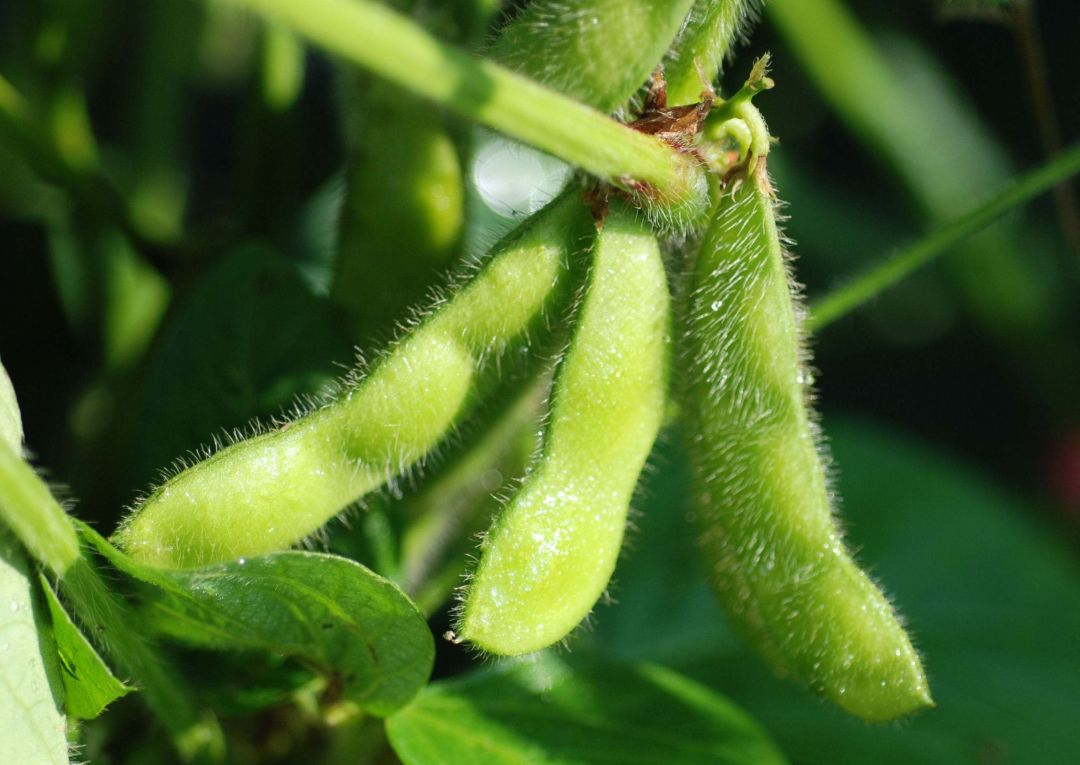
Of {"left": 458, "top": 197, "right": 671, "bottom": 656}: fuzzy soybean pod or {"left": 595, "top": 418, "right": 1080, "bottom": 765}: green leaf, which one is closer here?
{"left": 458, "top": 197, "right": 671, "bottom": 656}: fuzzy soybean pod

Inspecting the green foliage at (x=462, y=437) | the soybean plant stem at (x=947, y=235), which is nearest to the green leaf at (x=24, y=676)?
the green foliage at (x=462, y=437)

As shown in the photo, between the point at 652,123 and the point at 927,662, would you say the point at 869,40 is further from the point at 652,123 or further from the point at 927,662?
the point at 652,123

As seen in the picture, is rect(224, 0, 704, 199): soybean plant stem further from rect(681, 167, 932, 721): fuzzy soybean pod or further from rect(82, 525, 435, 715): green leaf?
rect(82, 525, 435, 715): green leaf

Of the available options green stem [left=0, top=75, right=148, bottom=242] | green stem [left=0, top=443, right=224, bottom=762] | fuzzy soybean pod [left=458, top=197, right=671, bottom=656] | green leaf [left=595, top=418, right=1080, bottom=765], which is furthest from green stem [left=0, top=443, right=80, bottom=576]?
green leaf [left=595, top=418, right=1080, bottom=765]

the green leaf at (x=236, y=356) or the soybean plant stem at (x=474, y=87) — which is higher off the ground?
the soybean plant stem at (x=474, y=87)

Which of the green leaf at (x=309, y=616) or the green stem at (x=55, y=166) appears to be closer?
the green leaf at (x=309, y=616)

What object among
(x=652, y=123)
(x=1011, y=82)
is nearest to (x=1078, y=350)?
(x=1011, y=82)

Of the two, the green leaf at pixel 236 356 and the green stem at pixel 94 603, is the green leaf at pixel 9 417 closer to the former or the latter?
the green stem at pixel 94 603
